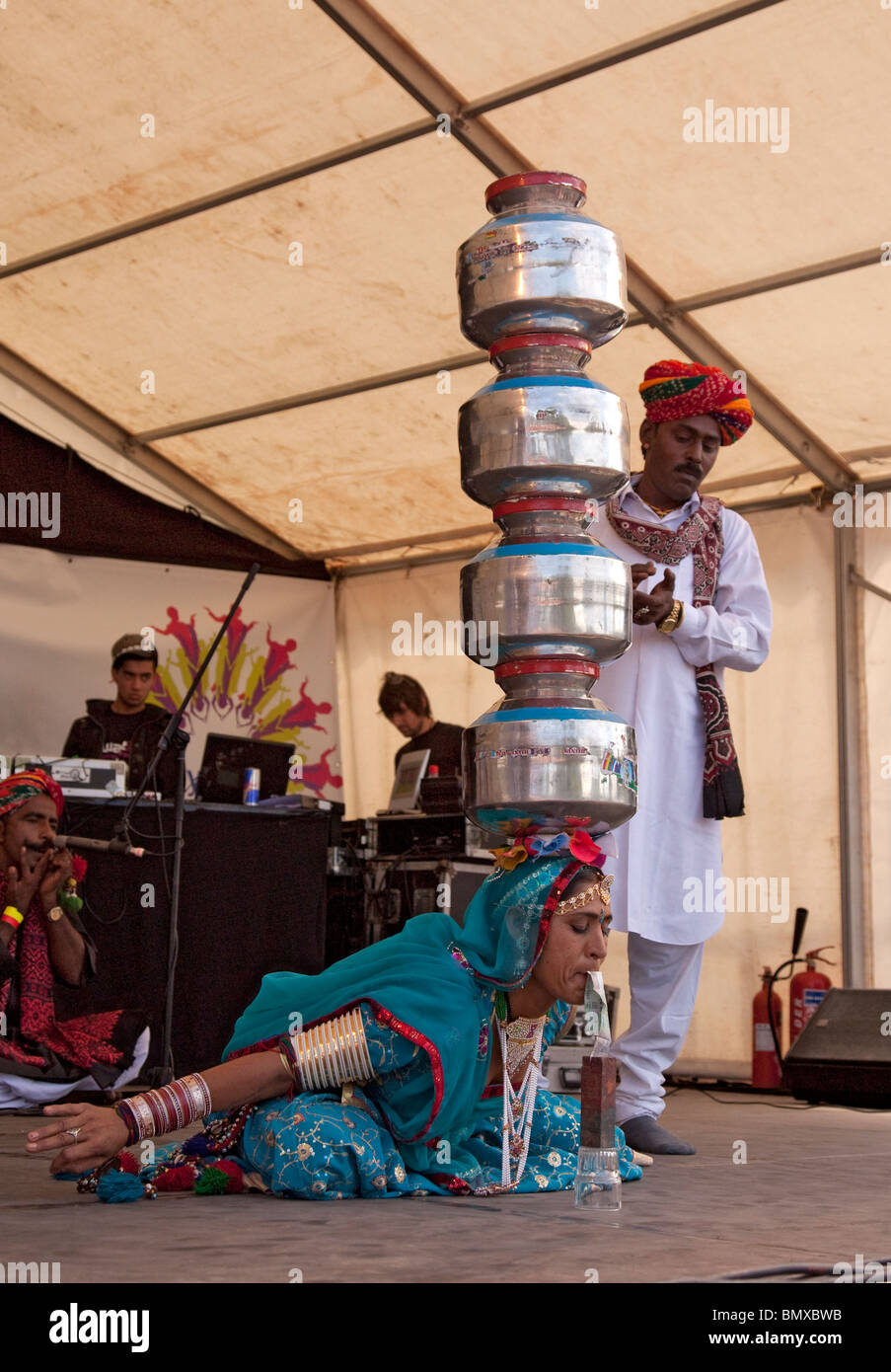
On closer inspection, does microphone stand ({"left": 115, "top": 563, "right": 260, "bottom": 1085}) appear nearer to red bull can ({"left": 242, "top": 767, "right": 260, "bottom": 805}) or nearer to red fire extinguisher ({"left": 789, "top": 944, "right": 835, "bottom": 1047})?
red bull can ({"left": 242, "top": 767, "right": 260, "bottom": 805})

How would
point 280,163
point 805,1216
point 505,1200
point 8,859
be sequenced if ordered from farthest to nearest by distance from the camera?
point 280,163 < point 8,859 < point 505,1200 < point 805,1216

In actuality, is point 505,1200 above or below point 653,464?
below

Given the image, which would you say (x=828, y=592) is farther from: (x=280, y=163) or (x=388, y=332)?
(x=280, y=163)

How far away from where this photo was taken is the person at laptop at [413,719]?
7.45 meters

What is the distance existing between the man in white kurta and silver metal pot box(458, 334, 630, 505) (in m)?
0.41

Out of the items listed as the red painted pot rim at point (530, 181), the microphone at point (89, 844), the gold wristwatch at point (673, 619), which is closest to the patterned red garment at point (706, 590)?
the gold wristwatch at point (673, 619)

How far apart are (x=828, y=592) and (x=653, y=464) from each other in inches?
126

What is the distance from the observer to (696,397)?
3766 mm

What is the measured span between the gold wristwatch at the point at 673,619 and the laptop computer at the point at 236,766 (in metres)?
2.76

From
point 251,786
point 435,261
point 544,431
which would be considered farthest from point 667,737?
point 435,261

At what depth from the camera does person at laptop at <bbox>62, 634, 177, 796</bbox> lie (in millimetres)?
6664

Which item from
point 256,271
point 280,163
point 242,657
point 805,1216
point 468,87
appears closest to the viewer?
point 805,1216
